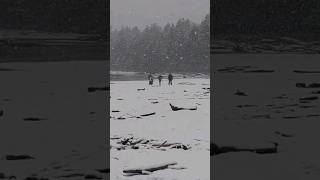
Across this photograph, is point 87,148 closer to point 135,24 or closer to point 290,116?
point 290,116

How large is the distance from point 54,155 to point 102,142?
0.92ft

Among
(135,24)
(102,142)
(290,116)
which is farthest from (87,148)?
(135,24)

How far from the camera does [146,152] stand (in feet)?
16.6

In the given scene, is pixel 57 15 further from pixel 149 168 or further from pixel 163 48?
pixel 163 48

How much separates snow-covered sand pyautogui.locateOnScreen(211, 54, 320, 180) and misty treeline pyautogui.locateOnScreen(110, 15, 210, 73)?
54.9ft

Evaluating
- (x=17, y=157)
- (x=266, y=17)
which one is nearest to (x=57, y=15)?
(x=17, y=157)

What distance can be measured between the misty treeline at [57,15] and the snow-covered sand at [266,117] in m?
0.73

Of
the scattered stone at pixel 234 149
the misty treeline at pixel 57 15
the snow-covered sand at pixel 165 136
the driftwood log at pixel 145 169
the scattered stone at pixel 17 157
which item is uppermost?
the misty treeline at pixel 57 15

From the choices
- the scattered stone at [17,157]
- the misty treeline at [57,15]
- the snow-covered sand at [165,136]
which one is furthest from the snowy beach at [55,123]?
the snow-covered sand at [165,136]

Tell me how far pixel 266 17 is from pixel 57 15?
1.22 meters

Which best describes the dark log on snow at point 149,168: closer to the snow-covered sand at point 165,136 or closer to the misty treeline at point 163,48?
the snow-covered sand at point 165,136

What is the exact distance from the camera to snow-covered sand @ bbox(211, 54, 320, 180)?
2207mm

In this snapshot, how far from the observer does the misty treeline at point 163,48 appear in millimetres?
20719

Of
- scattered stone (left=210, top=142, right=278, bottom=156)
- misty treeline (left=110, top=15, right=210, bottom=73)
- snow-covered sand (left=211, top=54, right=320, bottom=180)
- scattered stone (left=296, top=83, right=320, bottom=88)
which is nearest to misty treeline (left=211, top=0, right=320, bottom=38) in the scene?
snow-covered sand (left=211, top=54, right=320, bottom=180)
